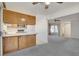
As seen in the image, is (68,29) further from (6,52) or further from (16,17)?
(6,52)

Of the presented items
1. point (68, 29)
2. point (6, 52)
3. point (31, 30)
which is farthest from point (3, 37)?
point (68, 29)

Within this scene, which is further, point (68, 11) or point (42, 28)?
point (42, 28)

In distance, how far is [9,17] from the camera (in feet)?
16.6

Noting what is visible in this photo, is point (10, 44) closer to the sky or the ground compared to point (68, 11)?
closer to the ground

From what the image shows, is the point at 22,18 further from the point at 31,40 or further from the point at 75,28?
the point at 75,28

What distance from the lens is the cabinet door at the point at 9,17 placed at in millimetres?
4832

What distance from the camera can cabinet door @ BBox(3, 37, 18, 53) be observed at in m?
4.43

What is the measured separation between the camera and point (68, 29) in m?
13.1

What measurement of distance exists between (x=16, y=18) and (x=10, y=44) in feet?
5.03

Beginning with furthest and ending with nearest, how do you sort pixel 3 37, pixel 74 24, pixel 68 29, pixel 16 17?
pixel 68 29
pixel 74 24
pixel 16 17
pixel 3 37

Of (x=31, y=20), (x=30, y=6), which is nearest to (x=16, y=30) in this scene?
(x=31, y=20)

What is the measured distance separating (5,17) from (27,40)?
174 cm

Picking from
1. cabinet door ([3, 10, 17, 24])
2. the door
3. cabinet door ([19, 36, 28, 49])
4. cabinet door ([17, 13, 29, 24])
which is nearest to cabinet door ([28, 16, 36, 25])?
cabinet door ([17, 13, 29, 24])

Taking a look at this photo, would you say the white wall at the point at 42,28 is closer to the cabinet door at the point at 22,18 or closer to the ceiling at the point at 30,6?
the cabinet door at the point at 22,18
